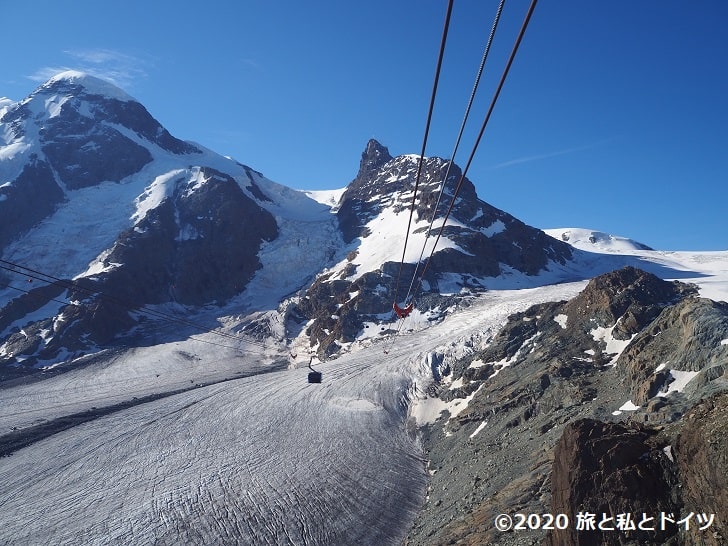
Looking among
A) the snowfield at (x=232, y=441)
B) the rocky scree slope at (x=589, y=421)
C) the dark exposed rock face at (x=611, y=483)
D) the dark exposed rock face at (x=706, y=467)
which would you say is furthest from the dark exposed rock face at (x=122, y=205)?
the dark exposed rock face at (x=706, y=467)

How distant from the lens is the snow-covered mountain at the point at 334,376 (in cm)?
1844

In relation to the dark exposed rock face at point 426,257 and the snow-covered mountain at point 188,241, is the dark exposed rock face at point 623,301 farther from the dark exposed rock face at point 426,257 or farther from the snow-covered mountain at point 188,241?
the snow-covered mountain at point 188,241

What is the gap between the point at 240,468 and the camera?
30.0m

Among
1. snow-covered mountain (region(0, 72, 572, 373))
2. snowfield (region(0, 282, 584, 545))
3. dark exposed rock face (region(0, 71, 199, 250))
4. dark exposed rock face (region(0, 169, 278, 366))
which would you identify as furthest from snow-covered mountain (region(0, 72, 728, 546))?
dark exposed rock face (region(0, 71, 199, 250))

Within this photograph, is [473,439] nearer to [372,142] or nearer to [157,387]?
[157,387]

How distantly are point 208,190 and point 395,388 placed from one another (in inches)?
3210

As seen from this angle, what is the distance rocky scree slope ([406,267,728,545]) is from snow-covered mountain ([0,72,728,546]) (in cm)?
10

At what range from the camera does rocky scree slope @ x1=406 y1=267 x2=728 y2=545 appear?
38.2 feet

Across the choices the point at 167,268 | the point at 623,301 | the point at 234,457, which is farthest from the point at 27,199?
the point at 623,301

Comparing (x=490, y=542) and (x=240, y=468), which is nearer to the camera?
(x=490, y=542)

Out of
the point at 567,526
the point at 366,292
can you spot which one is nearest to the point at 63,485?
the point at 567,526

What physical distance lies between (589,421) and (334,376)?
36.2 m

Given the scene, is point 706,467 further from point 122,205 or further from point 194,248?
point 122,205

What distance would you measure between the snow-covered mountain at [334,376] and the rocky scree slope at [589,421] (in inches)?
3.9
